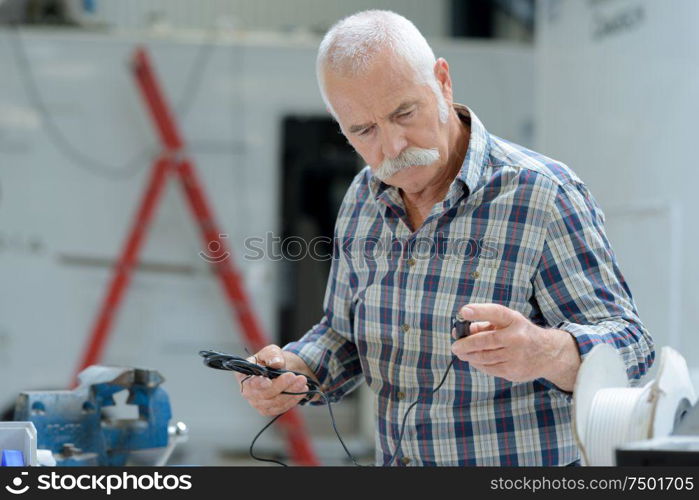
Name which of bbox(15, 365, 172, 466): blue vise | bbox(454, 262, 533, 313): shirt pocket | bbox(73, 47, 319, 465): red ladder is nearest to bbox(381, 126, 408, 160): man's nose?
bbox(454, 262, 533, 313): shirt pocket

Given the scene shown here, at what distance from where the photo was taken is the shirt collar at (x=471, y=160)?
1.50 m

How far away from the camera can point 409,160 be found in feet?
4.96

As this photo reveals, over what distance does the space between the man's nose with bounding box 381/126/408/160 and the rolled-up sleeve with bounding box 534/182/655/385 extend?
0.84 ft

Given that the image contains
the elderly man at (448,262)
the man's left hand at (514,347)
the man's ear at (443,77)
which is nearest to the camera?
the man's left hand at (514,347)

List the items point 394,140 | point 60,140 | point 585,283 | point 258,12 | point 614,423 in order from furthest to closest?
point 258,12, point 60,140, point 394,140, point 585,283, point 614,423

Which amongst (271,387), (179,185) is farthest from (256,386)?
(179,185)

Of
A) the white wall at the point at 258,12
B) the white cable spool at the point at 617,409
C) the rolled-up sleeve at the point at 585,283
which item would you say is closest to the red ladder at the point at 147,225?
the white wall at the point at 258,12

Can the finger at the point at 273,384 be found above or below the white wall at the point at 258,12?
below

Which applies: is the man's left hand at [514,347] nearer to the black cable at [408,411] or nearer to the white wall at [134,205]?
the black cable at [408,411]

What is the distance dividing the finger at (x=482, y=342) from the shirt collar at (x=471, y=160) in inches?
14.9

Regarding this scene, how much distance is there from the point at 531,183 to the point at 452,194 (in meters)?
0.12

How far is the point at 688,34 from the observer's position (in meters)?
3.45

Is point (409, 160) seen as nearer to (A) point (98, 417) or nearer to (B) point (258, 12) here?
(A) point (98, 417)

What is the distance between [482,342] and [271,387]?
0.43m
